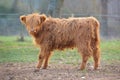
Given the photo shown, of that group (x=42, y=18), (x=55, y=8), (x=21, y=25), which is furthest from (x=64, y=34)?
(x=21, y=25)

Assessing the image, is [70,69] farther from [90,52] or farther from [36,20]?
[36,20]

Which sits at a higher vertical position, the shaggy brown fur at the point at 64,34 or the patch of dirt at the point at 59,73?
the shaggy brown fur at the point at 64,34

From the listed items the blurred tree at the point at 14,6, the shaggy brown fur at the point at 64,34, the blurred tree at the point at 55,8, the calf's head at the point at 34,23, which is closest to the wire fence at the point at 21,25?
the blurred tree at the point at 14,6

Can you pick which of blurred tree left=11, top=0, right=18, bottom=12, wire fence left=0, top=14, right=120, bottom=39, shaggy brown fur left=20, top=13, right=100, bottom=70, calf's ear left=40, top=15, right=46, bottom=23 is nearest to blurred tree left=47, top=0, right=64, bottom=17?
→ shaggy brown fur left=20, top=13, right=100, bottom=70

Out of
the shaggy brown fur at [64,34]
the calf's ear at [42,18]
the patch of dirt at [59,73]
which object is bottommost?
the patch of dirt at [59,73]

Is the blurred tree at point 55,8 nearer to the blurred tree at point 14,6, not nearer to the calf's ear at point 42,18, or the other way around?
the calf's ear at point 42,18

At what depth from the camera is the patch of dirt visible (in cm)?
978

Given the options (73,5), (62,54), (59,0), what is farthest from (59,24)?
(73,5)

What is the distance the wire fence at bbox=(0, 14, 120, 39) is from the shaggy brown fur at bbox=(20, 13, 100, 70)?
44.5ft

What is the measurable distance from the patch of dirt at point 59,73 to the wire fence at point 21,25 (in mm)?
13110

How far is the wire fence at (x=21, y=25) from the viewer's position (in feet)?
83.6

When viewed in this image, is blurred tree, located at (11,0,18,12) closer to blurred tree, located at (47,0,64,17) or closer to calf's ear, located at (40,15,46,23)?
blurred tree, located at (47,0,64,17)

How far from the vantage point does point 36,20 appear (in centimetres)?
1105

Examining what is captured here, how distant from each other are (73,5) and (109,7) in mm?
2721
